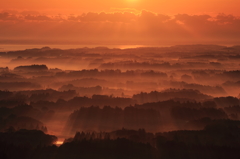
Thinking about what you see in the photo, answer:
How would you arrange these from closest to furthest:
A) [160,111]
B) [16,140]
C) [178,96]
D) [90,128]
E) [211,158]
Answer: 1. [211,158]
2. [16,140]
3. [90,128]
4. [160,111]
5. [178,96]

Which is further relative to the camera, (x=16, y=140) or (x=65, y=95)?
(x=65, y=95)

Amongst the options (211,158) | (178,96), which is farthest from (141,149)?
(178,96)

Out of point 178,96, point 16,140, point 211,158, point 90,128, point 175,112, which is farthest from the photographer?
point 178,96

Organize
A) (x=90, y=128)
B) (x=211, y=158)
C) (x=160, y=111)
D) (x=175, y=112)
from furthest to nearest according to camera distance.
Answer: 1. (x=160, y=111)
2. (x=175, y=112)
3. (x=90, y=128)
4. (x=211, y=158)

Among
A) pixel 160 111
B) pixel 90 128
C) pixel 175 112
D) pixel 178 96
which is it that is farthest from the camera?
pixel 178 96

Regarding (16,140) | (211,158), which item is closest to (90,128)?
(16,140)

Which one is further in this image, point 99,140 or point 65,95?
point 65,95

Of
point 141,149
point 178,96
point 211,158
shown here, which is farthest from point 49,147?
point 178,96

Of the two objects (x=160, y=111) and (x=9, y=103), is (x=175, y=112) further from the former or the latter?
(x=9, y=103)

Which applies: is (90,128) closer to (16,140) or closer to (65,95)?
(16,140)
